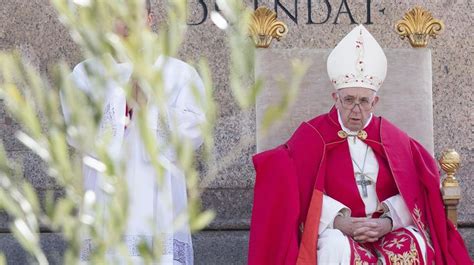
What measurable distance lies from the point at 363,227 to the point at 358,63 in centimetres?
77

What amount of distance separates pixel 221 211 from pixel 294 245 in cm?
221

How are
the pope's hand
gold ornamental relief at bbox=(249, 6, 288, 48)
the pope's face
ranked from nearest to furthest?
the pope's hand
the pope's face
gold ornamental relief at bbox=(249, 6, 288, 48)

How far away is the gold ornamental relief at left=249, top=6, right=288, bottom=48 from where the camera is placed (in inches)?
235

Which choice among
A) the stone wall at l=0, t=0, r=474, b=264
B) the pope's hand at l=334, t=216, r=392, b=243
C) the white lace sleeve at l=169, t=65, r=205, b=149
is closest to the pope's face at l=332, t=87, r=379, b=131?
the pope's hand at l=334, t=216, r=392, b=243

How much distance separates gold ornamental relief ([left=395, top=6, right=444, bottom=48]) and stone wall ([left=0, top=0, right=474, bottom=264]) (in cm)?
150

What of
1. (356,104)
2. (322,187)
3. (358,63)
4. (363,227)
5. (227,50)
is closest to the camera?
(363,227)

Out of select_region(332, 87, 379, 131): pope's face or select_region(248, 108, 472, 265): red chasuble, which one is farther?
select_region(332, 87, 379, 131): pope's face

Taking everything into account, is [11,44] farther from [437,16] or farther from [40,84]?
[40,84]

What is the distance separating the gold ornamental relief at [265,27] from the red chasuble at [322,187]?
444mm

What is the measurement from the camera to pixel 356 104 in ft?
18.8

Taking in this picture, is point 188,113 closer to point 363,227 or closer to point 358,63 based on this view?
point 358,63

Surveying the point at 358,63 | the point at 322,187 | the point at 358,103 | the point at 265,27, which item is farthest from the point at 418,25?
the point at 322,187

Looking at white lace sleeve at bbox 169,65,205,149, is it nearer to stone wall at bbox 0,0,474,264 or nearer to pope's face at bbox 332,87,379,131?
pope's face at bbox 332,87,379,131

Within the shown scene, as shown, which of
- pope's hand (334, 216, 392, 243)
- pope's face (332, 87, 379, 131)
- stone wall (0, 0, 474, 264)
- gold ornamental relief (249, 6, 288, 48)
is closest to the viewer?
pope's hand (334, 216, 392, 243)
